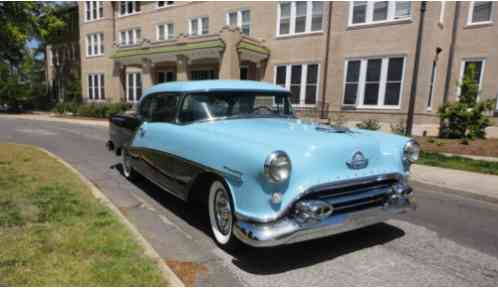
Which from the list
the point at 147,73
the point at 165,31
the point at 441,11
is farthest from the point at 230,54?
the point at 441,11

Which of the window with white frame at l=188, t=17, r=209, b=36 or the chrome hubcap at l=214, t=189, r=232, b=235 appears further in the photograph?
the window with white frame at l=188, t=17, r=209, b=36

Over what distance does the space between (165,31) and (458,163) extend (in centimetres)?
2151

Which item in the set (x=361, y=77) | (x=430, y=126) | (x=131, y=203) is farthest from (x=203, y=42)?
(x=131, y=203)

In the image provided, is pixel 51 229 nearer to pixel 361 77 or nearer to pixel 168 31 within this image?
pixel 361 77

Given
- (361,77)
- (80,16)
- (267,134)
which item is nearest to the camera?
(267,134)

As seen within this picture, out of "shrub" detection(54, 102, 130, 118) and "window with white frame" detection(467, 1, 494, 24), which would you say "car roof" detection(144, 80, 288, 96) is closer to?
"window with white frame" detection(467, 1, 494, 24)

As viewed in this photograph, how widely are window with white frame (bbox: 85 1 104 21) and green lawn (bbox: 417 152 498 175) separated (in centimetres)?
2932

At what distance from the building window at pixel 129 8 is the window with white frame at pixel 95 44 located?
3.16 metres

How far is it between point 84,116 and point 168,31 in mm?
10269

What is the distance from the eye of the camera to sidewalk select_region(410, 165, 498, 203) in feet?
18.5

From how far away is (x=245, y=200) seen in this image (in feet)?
9.43

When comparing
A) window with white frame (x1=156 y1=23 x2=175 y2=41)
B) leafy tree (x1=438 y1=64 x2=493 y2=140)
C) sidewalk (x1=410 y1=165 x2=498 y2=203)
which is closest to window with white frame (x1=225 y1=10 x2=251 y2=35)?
window with white frame (x1=156 y1=23 x2=175 y2=41)

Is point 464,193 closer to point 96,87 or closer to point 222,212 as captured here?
point 222,212

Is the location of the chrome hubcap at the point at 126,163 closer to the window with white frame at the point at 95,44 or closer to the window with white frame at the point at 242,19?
the window with white frame at the point at 242,19
